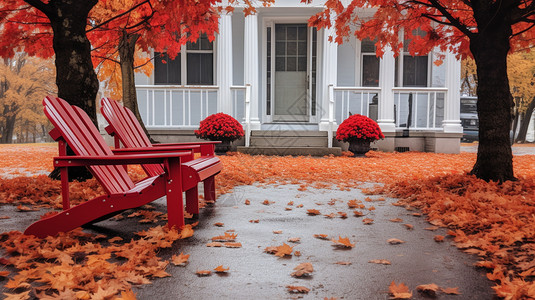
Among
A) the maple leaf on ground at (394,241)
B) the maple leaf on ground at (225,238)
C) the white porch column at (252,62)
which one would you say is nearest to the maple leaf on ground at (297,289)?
the maple leaf on ground at (225,238)

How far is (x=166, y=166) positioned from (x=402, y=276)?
182 centimetres

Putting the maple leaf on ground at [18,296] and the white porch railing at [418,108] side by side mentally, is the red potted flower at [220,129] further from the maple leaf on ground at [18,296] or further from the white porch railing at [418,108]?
the maple leaf on ground at [18,296]

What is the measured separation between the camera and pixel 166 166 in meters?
3.08

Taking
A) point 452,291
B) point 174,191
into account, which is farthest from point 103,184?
point 452,291

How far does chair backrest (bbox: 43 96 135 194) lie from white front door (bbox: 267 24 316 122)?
9475 millimetres

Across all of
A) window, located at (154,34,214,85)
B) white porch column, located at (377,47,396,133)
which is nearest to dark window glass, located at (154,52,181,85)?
window, located at (154,34,214,85)

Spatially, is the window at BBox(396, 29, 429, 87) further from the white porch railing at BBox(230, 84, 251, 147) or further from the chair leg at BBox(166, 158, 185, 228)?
the chair leg at BBox(166, 158, 185, 228)

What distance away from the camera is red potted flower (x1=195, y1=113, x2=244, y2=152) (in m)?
10.7

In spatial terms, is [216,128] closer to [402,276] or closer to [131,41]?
[131,41]

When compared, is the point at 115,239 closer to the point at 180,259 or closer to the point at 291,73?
the point at 180,259

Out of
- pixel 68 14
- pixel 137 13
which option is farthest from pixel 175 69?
pixel 68 14

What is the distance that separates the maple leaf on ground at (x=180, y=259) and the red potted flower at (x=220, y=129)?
806cm

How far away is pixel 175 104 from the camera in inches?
502

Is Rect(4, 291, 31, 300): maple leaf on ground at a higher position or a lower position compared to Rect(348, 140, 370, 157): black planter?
lower
